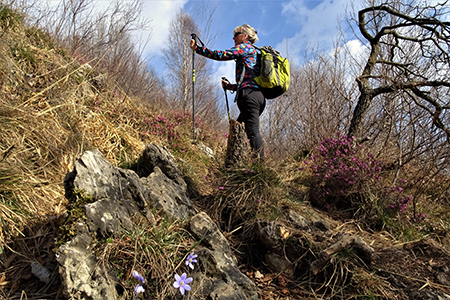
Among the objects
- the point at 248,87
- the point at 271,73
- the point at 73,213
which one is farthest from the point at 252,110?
the point at 73,213

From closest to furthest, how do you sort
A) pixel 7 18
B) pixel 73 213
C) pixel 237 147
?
pixel 73 213 → pixel 237 147 → pixel 7 18

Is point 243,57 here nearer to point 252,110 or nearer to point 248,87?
point 248,87

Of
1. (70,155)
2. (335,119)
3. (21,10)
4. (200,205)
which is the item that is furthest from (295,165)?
(21,10)

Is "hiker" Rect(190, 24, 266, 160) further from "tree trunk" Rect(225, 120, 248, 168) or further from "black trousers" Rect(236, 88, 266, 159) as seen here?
"tree trunk" Rect(225, 120, 248, 168)

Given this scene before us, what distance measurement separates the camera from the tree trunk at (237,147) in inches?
122

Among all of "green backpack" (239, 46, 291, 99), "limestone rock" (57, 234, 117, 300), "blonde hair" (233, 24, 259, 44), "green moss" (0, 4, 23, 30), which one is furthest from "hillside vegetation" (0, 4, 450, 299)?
"blonde hair" (233, 24, 259, 44)

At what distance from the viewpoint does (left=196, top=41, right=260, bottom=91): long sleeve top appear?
3270 mm

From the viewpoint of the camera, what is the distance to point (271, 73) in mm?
3264

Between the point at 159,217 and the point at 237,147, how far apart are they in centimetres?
131

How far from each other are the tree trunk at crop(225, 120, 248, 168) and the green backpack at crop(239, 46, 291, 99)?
2.21 feet

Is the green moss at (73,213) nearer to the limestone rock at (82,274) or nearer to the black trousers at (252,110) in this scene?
the limestone rock at (82,274)

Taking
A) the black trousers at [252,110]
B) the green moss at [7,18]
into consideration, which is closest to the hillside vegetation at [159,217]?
the green moss at [7,18]

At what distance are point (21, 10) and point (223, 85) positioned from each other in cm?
432

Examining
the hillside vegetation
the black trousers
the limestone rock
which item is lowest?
the limestone rock
